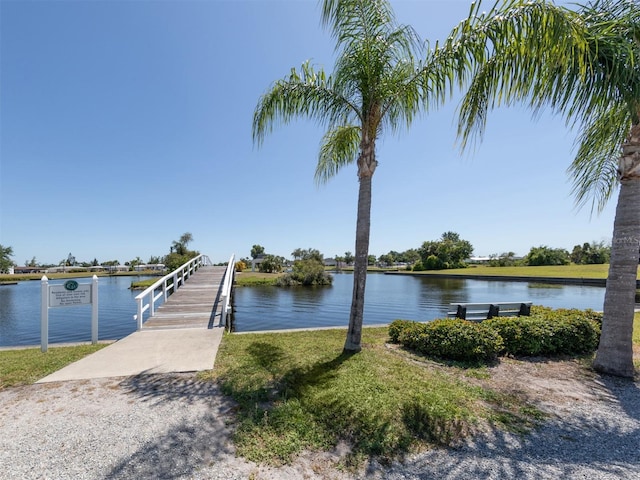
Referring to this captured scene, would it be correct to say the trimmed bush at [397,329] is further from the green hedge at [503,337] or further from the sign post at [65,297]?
the sign post at [65,297]

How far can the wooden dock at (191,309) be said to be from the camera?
26.9ft

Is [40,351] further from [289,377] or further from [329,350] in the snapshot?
[329,350]

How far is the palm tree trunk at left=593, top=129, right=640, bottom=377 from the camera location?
4.61 metres

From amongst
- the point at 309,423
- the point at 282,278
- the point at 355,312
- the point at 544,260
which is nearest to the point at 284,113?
the point at 355,312

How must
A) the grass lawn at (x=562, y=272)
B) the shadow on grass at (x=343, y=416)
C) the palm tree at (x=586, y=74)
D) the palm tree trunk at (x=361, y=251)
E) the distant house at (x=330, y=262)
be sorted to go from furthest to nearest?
the distant house at (x=330, y=262)
the grass lawn at (x=562, y=272)
the palm tree trunk at (x=361, y=251)
the palm tree at (x=586, y=74)
the shadow on grass at (x=343, y=416)

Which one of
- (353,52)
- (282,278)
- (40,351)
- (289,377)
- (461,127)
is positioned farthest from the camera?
(282,278)

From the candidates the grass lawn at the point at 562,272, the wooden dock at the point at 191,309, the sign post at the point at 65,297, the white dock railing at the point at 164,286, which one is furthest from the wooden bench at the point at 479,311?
the grass lawn at the point at 562,272

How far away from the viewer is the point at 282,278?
114ft

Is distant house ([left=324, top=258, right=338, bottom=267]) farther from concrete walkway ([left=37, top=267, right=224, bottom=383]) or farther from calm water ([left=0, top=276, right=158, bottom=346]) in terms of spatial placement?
concrete walkway ([left=37, top=267, right=224, bottom=383])

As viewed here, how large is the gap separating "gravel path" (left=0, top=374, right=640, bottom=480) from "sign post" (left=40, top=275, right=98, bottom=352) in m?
2.59

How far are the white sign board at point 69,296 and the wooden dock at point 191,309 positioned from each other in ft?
5.68

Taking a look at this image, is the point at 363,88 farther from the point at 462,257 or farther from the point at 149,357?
the point at 462,257

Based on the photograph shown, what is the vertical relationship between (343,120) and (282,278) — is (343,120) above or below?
above

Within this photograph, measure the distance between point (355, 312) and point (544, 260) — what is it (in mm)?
70491
